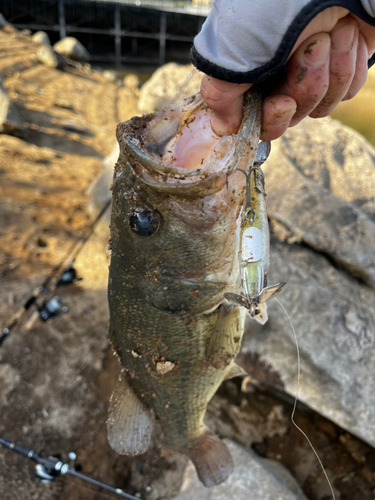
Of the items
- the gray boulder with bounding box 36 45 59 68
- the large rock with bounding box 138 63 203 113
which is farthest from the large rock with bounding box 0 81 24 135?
the gray boulder with bounding box 36 45 59 68

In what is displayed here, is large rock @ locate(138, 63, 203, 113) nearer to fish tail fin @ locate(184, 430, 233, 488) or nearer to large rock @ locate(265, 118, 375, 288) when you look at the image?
large rock @ locate(265, 118, 375, 288)

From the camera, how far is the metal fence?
15523 millimetres

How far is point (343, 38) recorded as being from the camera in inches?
42.8

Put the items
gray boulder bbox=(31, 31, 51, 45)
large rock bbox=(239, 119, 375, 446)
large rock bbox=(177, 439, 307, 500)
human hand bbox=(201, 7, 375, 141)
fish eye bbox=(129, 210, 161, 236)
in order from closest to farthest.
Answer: human hand bbox=(201, 7, 375, 141), fish eye bbox=(129, 210, 161, 236), large rock bbox=(177, 439, 307, 500), large rock bbox=(239, 119, 375, 446), gray boulder bbox=(31, 31, 51, 45)

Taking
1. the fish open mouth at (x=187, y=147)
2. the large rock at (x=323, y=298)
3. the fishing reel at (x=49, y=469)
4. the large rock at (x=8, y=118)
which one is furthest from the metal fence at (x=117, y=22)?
the fishing reel at (x=49, y=469)

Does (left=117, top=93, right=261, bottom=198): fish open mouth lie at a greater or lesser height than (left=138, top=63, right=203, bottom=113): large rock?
greater

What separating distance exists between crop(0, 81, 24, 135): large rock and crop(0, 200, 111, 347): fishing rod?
4161 mm

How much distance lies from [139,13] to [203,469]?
765 inches

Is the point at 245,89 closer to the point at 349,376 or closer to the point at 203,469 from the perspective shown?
the point at 203,469

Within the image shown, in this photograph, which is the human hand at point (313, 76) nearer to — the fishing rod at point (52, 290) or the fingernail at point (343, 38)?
the fingernail at point (343, 38)

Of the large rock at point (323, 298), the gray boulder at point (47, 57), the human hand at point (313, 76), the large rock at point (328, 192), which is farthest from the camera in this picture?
the gray boulder at point (47, 57)

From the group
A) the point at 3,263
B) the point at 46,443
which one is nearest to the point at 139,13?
the point at 3,263

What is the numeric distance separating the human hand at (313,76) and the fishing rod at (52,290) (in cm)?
342

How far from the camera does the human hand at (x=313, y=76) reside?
3.44ft
